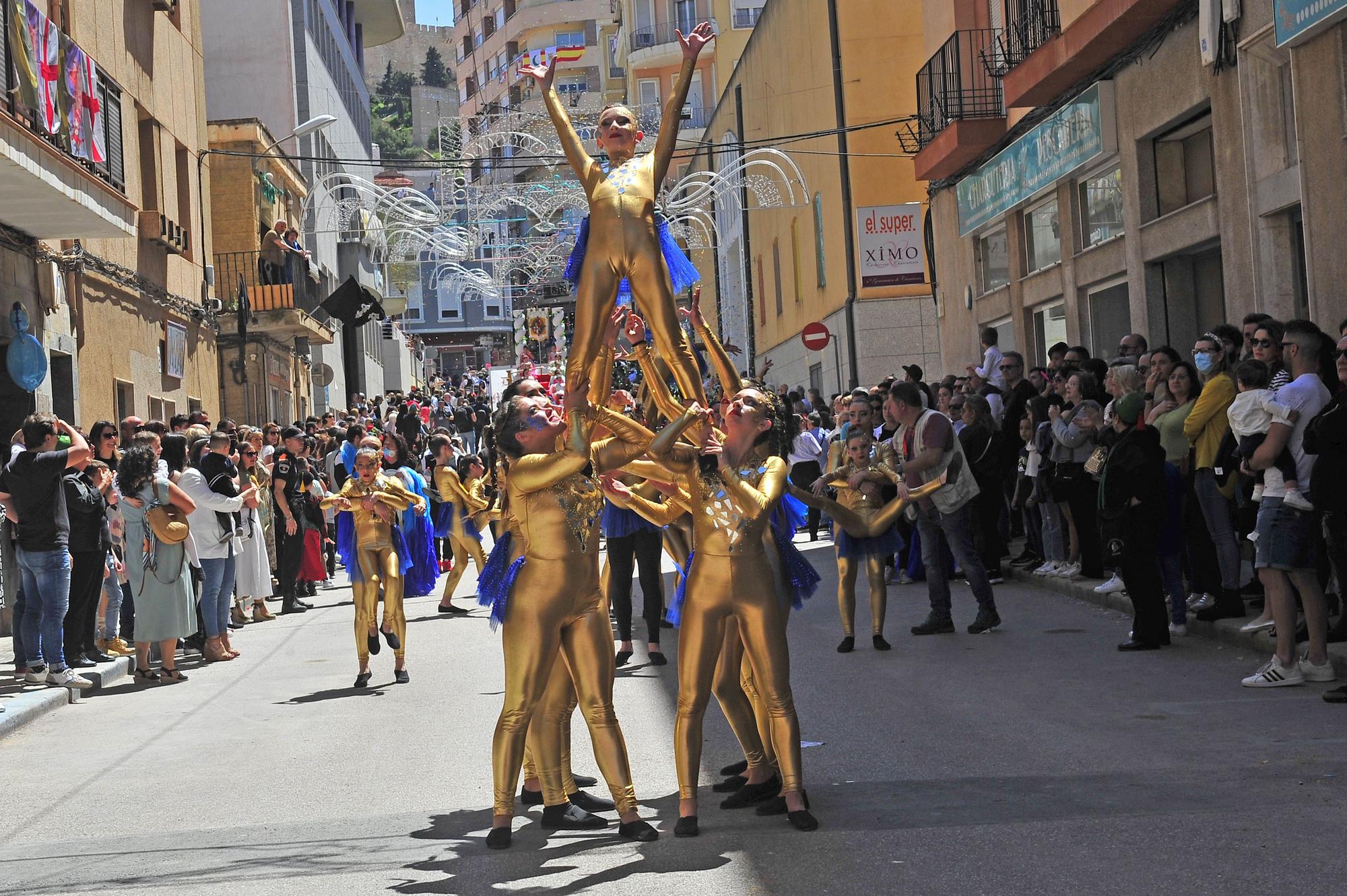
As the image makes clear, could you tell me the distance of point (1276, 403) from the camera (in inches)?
349

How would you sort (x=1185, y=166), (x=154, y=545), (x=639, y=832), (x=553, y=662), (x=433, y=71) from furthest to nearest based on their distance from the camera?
(x=433, y=71) < (x=1185, y=166) < (x=154, y=545) < (x=553, y=662) < (x=639, y=832)

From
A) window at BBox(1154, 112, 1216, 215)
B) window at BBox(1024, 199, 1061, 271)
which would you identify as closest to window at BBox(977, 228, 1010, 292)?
window at BBox(1024, 199, 1061, 271)

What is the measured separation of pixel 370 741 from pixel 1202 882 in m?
5.26

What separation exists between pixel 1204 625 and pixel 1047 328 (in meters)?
10.8

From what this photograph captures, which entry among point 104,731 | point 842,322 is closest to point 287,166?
point 842,322

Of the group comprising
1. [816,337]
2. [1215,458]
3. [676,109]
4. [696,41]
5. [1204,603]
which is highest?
[816,337]

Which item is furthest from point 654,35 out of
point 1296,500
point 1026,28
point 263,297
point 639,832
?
point 639,832

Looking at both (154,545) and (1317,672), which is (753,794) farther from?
(154,545)

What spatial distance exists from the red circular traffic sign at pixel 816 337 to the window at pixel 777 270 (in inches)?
565

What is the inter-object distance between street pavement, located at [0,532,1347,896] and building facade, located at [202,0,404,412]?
20715mm

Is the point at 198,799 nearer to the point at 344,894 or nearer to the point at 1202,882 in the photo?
the point at 344,894

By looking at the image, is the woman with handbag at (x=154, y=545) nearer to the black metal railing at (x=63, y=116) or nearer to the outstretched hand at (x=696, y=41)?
the black metal railing at (x=63, y=116)

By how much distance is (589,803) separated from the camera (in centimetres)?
694

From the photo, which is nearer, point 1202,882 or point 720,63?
point 1202,882
